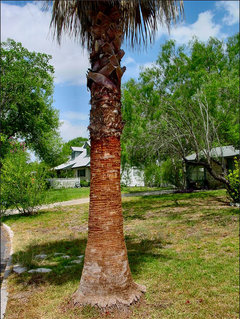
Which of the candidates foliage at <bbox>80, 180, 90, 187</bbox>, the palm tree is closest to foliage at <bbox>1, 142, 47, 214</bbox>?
the palm tree

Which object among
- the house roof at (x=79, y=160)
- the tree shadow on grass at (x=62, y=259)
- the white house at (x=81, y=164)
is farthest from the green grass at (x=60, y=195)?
the house roof at (x=79, y=160)

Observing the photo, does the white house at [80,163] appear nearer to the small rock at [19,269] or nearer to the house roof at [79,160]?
the house roof at [79,160]

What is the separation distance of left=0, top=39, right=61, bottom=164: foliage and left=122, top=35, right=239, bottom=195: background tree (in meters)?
13.5

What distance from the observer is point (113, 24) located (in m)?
4.57

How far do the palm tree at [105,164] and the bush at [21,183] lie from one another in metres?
9.80

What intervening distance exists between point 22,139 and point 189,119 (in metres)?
19.3

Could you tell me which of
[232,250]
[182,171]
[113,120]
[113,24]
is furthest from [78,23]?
[182,171]

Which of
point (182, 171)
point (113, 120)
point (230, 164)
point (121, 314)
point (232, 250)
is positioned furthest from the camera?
point (230, 164)

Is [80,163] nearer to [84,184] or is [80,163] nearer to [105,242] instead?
[84,184]

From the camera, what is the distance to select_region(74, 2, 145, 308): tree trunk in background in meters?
4.04

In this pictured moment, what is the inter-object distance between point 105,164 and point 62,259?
3.28 meters

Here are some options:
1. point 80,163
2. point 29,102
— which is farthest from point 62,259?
point 80,163

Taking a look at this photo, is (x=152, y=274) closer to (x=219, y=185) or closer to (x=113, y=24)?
(x=113, y=24)

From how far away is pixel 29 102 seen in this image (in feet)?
84.2
